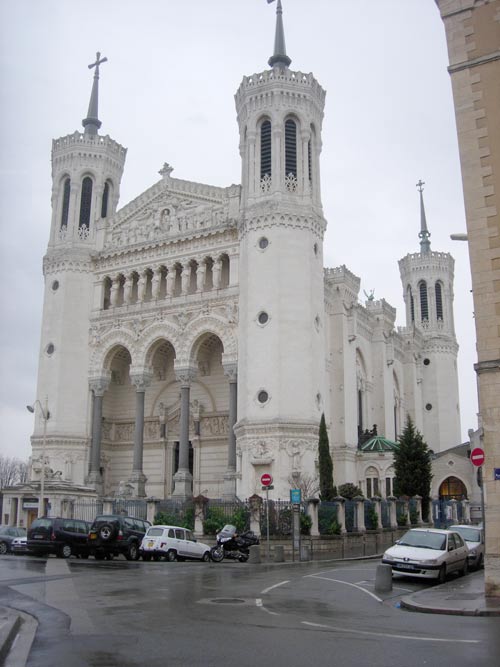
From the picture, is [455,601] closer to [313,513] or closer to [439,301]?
[313,513]

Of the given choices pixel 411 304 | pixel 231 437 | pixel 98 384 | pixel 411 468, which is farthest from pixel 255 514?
pixel 411 304

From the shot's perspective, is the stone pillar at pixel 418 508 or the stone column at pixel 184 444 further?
the stone pillar at pixel 418 508

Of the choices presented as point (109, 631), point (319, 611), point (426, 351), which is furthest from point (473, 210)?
point (426, 351)

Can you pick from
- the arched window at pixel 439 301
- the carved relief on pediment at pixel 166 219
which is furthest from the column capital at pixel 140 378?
the arched window at pixel 439 301

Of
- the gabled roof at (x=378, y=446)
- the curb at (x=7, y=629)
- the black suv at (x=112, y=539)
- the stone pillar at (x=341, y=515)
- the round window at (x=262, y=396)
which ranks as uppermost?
the round window at (x=262, y=396)

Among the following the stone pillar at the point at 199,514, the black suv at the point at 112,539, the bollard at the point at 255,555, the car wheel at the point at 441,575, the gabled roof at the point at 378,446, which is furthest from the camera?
the gabled roof at the point at 378,446

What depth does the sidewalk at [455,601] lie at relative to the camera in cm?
1335

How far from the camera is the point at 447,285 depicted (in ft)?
239

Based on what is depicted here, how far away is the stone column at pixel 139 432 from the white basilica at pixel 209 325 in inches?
3.6

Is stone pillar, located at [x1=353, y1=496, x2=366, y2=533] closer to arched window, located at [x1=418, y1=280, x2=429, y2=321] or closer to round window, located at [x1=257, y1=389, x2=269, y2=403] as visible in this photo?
round window, located at [x1=257, y1=389, x2=269, y2=403]

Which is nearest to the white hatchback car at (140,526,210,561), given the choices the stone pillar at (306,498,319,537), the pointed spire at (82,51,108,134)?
the stone pillar at (306,498,319,537)

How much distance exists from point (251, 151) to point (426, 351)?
33.1 m

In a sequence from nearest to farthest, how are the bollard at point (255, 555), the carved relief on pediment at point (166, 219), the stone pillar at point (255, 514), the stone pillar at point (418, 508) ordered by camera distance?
the bollard at point (255, 555), the stone pillar at point (255, 514), the stone pillar at point (418, 508), the carved relief on pediment at point (166, 219)

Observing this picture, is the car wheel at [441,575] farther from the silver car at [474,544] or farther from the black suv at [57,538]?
the black suv at [57,538]
